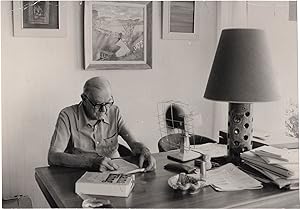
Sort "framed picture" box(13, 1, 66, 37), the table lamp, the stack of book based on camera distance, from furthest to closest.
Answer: "framed picture" box(13, 1, 66, 37)
the table lamp
the stack of book

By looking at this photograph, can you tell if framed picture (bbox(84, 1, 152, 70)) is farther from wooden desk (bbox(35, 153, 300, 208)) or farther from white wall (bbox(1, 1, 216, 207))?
wooden desk (bbox(35, 153, 300, 208))

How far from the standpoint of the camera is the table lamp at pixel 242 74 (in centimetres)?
125

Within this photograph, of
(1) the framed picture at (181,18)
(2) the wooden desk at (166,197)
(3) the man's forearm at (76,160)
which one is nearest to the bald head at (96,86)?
(3) the man's forearm at (76,160)

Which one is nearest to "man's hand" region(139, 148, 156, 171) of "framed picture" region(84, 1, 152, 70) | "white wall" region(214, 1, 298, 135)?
"white wall" region(214, 1, 298, 135)

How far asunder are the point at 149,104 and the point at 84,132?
690 mm

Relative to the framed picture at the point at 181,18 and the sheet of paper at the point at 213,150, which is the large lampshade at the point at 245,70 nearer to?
the sheet of paper at the point at 213,150

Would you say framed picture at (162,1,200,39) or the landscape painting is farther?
framed picture at (162,1,200,39)

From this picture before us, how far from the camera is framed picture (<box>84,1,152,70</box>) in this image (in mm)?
1972

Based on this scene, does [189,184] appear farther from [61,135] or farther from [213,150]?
[61,135]

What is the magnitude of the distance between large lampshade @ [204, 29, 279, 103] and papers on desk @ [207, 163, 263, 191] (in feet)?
0.76

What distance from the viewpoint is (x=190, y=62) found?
2.28 m

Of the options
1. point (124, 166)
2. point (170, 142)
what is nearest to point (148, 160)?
point (124, 166)

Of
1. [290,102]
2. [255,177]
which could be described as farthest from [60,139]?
[290,102]

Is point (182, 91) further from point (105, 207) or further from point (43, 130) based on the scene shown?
point (105, 207)
